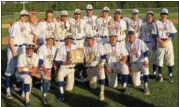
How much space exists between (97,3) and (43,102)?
1350 inches

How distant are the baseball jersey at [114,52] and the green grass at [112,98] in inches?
32.5

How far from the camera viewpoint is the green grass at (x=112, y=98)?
8.40 meters

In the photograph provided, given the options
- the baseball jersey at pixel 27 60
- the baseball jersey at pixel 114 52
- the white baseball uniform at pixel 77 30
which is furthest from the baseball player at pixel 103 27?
the baseball jersey at pixel 27 60

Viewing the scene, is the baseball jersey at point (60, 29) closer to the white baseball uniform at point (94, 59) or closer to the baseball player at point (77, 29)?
the baseball player at point (77, 29)

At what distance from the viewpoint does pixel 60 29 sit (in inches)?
404

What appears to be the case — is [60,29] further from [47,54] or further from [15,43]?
[15,43]

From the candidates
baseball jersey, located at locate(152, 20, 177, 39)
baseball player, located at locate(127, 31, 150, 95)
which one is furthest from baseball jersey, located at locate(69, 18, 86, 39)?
baseball jersey, located at locate(152, 20, 177, 39)

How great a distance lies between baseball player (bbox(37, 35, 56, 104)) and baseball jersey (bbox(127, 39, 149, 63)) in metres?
2.18

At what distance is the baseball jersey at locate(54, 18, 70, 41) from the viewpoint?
10.2 metres

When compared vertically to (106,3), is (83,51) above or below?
below

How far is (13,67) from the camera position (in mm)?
9219

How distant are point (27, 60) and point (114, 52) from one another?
96.3 inches

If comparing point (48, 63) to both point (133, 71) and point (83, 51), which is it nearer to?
point (83, 51)

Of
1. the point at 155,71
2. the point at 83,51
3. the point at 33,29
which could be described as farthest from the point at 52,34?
the point at 155,71
